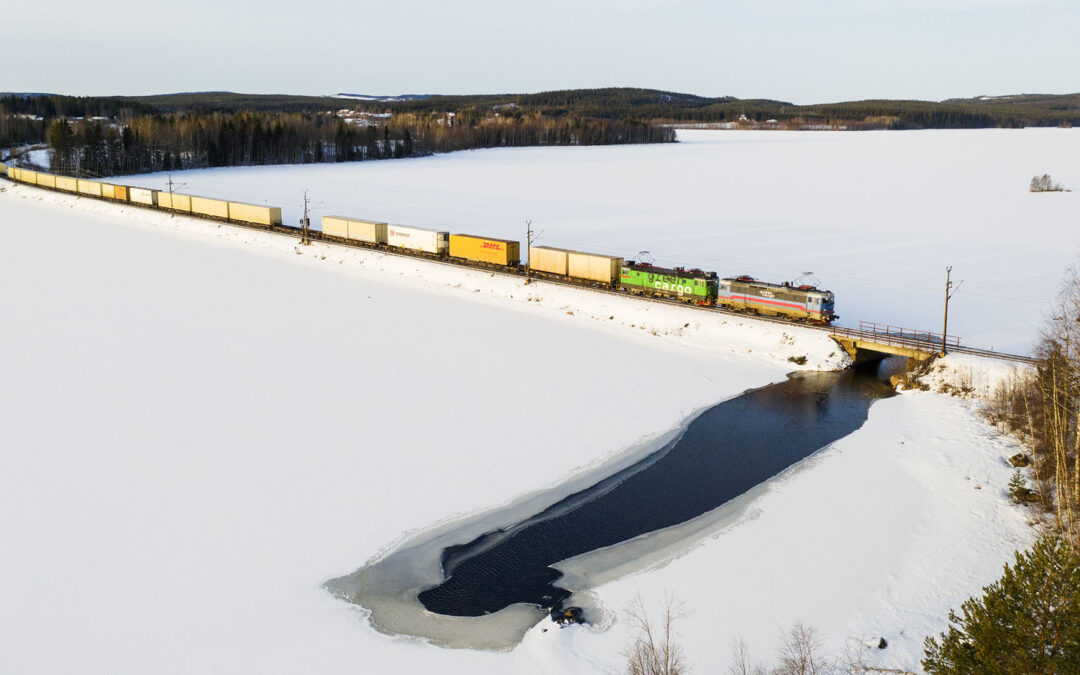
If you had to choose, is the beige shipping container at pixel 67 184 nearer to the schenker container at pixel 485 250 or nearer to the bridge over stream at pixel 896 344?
the schenker container at pixel 485 250

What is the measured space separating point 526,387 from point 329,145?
6621 inches

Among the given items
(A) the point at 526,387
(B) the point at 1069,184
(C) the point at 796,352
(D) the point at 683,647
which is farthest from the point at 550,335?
(B) the point at 1069,184

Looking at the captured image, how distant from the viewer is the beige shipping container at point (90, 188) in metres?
114

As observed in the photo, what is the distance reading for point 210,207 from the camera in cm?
9594

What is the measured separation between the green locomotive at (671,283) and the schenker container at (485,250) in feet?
38.3

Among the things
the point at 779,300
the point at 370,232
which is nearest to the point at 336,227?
the point at 370,232

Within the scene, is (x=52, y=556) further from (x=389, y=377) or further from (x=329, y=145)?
(x=329, y=145)

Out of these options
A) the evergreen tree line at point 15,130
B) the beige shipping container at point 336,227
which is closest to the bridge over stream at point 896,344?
the beige shipping container at point 336,227

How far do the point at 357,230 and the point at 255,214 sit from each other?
772 inches

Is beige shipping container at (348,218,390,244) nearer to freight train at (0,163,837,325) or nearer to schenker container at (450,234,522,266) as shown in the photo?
freight train at (0,163,837,325)

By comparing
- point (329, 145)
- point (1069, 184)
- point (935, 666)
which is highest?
point (329, 145)

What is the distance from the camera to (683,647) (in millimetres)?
21109

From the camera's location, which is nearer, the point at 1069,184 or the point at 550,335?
the point at 550,335

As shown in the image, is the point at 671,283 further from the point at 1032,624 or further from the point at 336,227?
the point at 1032,624
